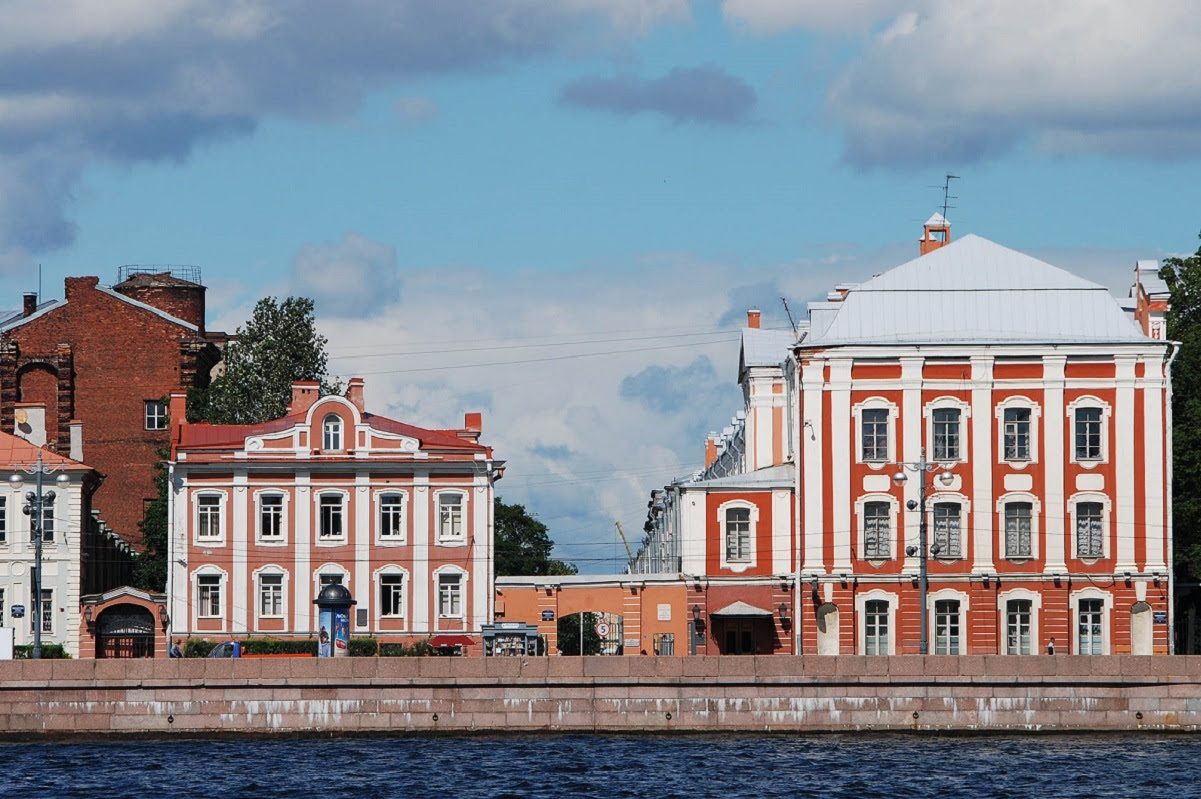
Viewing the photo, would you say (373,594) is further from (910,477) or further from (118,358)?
(118,358)

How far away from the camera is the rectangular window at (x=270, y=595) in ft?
246

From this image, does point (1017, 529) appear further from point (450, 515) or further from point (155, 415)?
point (155, 415)

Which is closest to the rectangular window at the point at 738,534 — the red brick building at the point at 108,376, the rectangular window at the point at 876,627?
the rectangular window at the point at 876,627

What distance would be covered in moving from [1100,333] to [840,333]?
878 centimetres

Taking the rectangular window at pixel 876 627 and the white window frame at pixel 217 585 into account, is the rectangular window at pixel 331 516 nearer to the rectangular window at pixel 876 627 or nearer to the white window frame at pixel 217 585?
the white window frame at pixel 217 585

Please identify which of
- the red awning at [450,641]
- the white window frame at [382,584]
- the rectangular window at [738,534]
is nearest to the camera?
the rectangular window at [738,534]

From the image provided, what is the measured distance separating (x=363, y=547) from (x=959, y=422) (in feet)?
68.8

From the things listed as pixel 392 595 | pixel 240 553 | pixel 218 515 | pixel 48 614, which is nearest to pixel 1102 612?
pixel 392 595

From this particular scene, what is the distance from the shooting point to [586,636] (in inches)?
4589

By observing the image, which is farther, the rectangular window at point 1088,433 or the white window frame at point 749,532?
the white window frame at point 749,532

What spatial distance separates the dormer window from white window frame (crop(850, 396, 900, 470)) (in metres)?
17.9

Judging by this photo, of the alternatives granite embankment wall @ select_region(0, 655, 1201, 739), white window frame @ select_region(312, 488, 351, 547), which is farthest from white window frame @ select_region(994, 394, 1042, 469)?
white window frame @ select_region(312, 488, 351, 547)

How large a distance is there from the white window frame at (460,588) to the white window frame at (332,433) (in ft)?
18.1

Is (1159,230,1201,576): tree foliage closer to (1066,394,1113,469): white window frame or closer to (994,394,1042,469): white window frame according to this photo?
(1066,394,1113,469): white window frame
